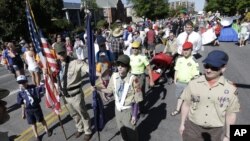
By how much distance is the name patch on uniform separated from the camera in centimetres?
386

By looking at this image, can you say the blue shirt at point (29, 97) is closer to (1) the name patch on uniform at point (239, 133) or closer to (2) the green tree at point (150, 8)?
(1) the name patch on uniform at point (239, 133)

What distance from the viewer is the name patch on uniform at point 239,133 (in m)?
3.86

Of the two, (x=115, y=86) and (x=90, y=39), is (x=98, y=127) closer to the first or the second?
(x=115, y=86)

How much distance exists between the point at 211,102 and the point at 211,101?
1cm

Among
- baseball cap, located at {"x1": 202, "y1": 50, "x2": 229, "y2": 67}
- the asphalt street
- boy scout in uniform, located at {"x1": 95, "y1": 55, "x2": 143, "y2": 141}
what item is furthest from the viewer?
the asphalt street

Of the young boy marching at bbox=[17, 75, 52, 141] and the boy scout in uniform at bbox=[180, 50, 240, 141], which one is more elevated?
the boy scout in uniform at bbox=[180, 50, 240, 141]

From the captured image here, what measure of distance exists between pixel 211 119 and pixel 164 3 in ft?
191

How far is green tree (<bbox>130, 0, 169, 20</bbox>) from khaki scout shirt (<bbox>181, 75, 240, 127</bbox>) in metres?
53.9

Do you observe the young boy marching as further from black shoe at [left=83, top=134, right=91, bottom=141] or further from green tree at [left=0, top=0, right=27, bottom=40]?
green tree at [left=0, top=0, right=27, bottom=40]

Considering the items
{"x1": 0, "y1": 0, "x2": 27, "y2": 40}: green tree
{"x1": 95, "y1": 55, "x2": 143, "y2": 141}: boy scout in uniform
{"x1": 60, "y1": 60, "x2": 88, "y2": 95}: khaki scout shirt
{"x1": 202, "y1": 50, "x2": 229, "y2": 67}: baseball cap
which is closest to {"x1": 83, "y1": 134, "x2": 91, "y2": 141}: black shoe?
{"x1": 60, "y1": 60, "x2": 88, "y2": 95}: khaki scout shirt

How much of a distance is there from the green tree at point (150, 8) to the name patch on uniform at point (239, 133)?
53.9 metres

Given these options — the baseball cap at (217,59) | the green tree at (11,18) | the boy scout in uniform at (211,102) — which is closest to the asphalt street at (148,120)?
the boy scout in uniform at (211,102)

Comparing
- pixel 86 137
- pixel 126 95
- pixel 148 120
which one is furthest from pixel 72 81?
pixel 148 120

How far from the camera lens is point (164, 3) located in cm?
5994
